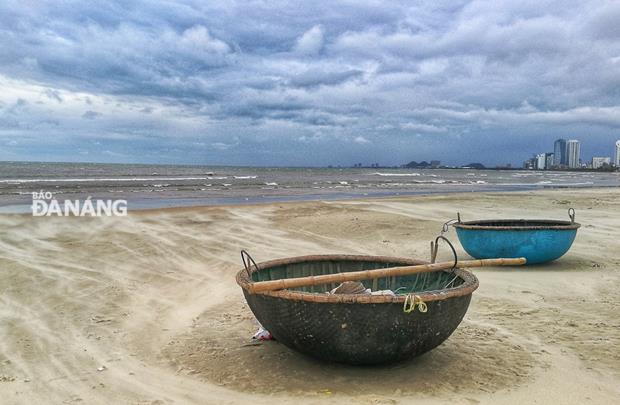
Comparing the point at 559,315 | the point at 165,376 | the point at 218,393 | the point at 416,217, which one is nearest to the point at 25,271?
the point at 165,376

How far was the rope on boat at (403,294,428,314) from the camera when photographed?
349 cm

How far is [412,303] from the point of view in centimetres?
350

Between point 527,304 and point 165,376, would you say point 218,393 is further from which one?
point 527,304

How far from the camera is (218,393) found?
12.1ft

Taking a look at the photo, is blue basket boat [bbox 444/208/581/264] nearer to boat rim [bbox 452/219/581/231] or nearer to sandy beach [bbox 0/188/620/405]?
boat rim [bbox 452/219/581/231]

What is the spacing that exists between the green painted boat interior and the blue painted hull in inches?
118

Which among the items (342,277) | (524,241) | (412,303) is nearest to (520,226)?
(524,241)

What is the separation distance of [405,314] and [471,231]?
15.3ft

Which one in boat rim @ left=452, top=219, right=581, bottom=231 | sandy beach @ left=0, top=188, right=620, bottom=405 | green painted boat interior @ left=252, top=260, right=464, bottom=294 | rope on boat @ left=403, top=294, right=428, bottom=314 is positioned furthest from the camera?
boat rim @ left=452, top=219, right=581, bottom=231

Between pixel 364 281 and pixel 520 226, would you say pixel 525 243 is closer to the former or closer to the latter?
pixel 520 226

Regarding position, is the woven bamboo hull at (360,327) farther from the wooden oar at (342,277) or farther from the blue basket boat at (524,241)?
the blue basket boat at (524,241)

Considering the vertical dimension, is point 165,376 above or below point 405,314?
below

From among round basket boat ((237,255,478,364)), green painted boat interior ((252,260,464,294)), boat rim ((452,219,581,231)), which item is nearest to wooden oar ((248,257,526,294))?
round basket boat ((237,255,478,364))

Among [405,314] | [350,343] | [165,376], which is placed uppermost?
[405,314]
